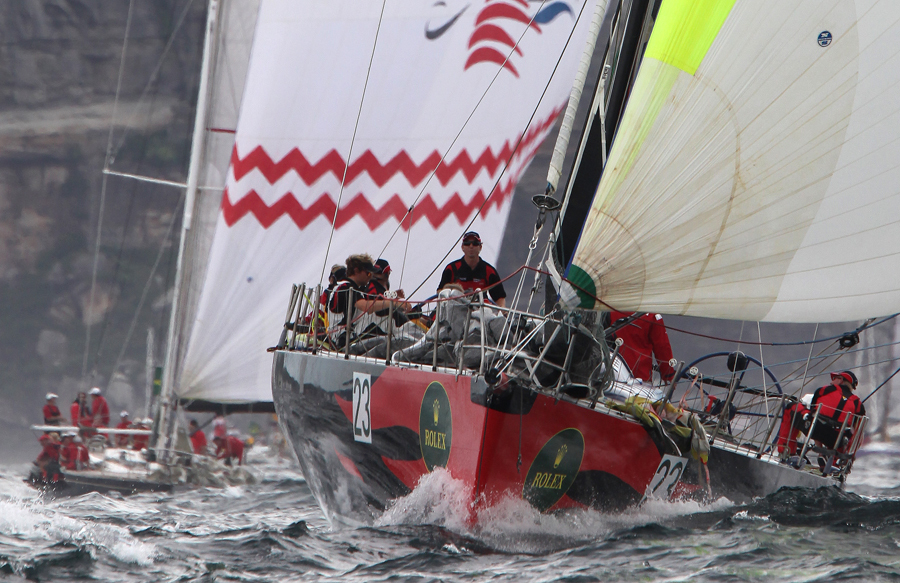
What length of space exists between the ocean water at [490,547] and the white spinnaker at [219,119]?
5014mm

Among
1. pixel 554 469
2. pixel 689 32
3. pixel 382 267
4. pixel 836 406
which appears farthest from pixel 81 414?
pixel 689 32

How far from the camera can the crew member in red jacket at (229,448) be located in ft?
35.8

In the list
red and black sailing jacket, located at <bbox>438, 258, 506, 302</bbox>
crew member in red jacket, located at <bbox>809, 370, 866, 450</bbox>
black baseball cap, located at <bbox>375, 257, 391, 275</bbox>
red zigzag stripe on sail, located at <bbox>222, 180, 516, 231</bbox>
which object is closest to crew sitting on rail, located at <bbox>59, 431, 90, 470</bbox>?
red zigzag stripe on sail, located at <bbox>222, 180, 516, 231</bbox>

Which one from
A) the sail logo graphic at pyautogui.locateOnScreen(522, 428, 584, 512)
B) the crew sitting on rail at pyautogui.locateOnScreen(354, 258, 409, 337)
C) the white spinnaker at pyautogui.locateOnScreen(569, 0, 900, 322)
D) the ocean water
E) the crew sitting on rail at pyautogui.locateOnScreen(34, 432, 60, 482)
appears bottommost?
the crew sitting on rail at pyautogui.locateOnScreen(34, 432, 60, 482)

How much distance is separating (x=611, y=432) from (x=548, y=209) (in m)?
1.00

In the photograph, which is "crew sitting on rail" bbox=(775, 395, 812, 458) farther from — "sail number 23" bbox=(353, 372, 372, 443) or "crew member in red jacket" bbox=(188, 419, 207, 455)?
"crew member in red jacket" bbox=(188, 419, 207, 455)

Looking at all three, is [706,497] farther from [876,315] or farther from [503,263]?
[503,263]

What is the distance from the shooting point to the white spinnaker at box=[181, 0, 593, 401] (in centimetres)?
852

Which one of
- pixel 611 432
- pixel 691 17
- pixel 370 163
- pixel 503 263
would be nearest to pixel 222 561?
pixel 611 432

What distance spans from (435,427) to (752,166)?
1645mm

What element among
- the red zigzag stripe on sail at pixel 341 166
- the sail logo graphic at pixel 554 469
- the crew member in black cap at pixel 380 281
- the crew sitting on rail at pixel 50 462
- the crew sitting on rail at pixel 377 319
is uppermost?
the red zigzag stripe on sail at pixel 341 166

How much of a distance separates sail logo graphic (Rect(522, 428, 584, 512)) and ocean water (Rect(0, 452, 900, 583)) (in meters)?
0.08

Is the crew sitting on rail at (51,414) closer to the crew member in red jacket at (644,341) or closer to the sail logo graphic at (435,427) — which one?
the crew member in red jacket at (644,341)

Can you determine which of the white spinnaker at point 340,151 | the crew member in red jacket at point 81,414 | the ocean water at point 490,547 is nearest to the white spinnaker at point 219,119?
the white spinnaker at point 340,151
